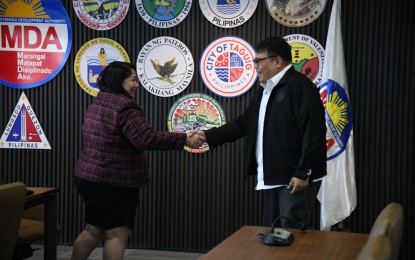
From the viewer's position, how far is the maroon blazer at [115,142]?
332 cm

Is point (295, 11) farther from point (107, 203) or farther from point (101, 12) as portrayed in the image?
point (107, 203)

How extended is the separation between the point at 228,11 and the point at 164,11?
0.55m

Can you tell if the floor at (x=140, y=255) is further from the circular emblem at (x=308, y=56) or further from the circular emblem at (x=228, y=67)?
the circular emblem at (x=308, y=56)

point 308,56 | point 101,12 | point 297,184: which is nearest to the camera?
point 297,184

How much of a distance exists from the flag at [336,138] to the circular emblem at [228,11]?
71 centimetres

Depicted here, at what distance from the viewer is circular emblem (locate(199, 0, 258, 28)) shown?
15.1 feet

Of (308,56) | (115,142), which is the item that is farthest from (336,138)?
(115,142)

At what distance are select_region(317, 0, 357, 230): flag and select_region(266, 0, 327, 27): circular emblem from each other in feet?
0.70

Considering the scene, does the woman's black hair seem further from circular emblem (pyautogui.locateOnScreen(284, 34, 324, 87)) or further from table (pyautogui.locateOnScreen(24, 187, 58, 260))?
circular emblem (pyautogui.locateOnScreen(284, 34, 324, 87))

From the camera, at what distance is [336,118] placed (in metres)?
4.23

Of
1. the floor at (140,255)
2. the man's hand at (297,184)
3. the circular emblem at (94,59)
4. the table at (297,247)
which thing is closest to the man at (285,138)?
the man's hand at (297,184)

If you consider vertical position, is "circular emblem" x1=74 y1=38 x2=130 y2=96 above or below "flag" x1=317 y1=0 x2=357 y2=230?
above

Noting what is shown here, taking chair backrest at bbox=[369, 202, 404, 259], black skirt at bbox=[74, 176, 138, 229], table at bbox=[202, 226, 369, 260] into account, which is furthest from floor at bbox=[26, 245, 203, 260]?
chair backrest at bbox=[369, 202, 404, 259]

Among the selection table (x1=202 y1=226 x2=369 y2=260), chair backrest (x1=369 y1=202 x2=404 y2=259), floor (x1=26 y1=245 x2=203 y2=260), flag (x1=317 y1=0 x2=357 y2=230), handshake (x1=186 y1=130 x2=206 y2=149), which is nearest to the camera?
chair backrest (x1=369 y1=202 x2=404 y2=259)
